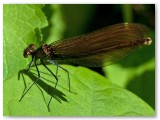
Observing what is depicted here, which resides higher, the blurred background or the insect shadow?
the blurred background

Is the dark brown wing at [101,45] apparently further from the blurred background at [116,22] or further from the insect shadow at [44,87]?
the blurred background at [116,22]

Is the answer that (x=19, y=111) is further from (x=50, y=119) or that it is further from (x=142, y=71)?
(x=142, y=71)

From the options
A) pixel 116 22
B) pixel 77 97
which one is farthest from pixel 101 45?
pixel 116 22

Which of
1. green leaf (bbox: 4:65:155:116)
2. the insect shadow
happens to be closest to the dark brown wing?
green leaf (bbox: 4:65:155:116)

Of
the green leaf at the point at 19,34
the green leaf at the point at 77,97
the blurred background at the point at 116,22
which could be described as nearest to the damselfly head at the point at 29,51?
the green leaf at the point at 19,34

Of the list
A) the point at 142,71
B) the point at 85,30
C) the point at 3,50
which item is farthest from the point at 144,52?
the point at 3,50

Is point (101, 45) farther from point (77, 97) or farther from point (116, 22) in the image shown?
point (116, 22)

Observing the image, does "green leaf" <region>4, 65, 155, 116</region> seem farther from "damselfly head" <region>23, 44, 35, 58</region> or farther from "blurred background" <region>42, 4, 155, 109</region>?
"blurred background" <region>42, 4, 155, 109</region>
